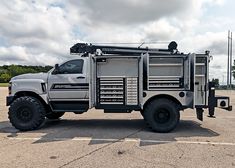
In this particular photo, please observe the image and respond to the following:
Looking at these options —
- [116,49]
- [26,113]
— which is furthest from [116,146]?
[116,49]

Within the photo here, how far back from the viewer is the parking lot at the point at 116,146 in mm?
5930

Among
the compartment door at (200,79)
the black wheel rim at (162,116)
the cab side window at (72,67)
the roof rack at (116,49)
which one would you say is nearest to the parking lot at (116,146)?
the black wheel rim at (162,116)

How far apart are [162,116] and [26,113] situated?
4.26 meters

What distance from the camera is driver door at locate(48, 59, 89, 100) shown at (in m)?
9.53

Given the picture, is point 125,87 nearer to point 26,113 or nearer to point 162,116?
point 162,116

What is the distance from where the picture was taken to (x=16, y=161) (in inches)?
234

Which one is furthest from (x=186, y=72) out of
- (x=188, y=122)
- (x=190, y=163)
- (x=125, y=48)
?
(x=190, y=163)

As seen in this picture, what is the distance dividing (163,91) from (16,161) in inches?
189

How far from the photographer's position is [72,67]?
972 centimetres

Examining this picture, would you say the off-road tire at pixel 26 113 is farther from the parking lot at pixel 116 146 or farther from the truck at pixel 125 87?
the parking lot at pixel 116 146

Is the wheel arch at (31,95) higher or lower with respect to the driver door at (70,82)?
lower

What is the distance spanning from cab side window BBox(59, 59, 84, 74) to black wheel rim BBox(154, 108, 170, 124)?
9.07 ft

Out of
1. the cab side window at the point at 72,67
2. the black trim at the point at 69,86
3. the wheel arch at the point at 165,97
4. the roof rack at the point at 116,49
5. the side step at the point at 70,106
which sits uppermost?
the roof rack at the point at 116,49

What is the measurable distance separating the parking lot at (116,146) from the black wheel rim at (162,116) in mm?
452
